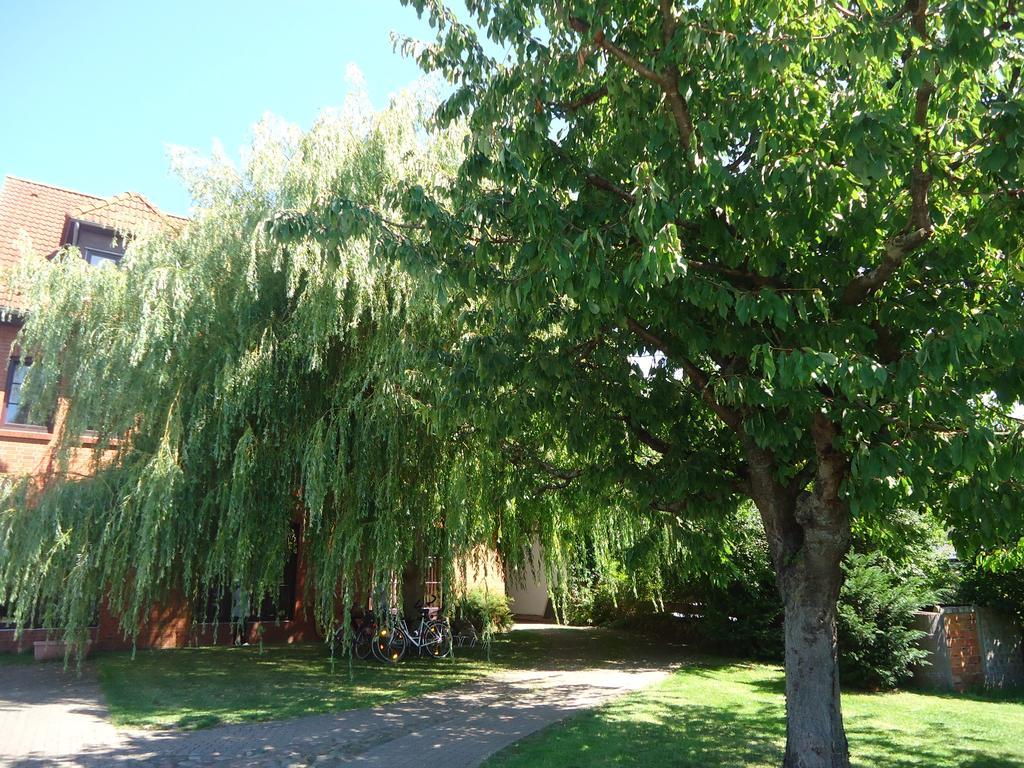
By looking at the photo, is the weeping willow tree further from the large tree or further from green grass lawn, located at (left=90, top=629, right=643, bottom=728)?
the large tree

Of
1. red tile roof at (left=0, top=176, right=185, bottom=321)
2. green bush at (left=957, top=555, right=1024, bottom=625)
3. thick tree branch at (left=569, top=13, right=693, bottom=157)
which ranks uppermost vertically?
red tile roof at (left=0, top=176, right=185, bottom=321)

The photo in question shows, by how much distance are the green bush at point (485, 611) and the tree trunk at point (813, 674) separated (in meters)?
5.42

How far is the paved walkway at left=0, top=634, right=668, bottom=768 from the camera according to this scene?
7.41 m

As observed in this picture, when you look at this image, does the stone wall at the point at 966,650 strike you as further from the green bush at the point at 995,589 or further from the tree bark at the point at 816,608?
the tree bark at the point at 816,608

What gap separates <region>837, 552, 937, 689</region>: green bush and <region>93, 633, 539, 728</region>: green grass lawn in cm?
606

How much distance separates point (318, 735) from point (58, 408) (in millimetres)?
7094

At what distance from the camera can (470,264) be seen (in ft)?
22.0

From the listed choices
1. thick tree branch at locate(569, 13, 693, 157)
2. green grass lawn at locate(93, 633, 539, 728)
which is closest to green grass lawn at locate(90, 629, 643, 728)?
green grass lawn at locate(93, 633, 539, 728)

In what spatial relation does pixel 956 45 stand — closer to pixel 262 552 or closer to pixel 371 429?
pixel 371 429

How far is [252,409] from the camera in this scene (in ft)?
35.5

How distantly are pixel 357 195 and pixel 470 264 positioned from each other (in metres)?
3.98

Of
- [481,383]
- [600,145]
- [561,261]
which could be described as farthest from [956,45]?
[481,383]

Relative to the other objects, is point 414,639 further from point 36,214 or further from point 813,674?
point 36,214

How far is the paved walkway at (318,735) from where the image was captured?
7410 millimetres
